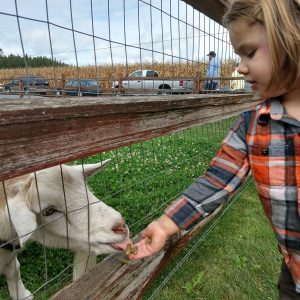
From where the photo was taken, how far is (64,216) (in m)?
2.33

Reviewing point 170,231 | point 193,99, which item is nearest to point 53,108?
point 170,231

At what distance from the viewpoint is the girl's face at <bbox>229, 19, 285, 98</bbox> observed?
1551mm

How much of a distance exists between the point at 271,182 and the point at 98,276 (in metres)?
1.04

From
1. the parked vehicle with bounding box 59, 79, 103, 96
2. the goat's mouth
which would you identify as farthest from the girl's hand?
the parked vehicle with bounding box 59, 79, 103, 96

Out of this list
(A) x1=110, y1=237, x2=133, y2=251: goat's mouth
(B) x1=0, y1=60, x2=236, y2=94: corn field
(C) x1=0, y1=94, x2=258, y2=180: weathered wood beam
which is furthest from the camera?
(B) x1=0, y1=60, x2=236, y2=94: corn field

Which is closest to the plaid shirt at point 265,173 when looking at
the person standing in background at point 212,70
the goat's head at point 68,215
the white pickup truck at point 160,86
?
the goat's head at point 68,215

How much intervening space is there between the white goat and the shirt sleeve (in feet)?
1.79

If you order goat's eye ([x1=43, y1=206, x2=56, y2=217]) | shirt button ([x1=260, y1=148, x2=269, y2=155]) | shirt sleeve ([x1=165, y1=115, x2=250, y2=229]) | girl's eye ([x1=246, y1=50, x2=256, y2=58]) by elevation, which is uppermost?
girl's eye ([x1=246, y1=50, x2=256, y2=58])

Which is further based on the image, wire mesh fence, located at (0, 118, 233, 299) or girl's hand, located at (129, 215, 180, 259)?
wire mesh fence, located at (0, 118, 233, 299)

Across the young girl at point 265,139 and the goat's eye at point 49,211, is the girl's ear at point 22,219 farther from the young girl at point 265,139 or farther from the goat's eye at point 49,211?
the young girl at point 265,139

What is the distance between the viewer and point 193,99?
8.76 feet

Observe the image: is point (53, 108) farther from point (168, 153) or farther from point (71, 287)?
point (168, 153)

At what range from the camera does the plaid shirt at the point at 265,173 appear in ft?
5.34

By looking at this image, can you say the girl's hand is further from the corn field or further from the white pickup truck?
the white pickup truck
